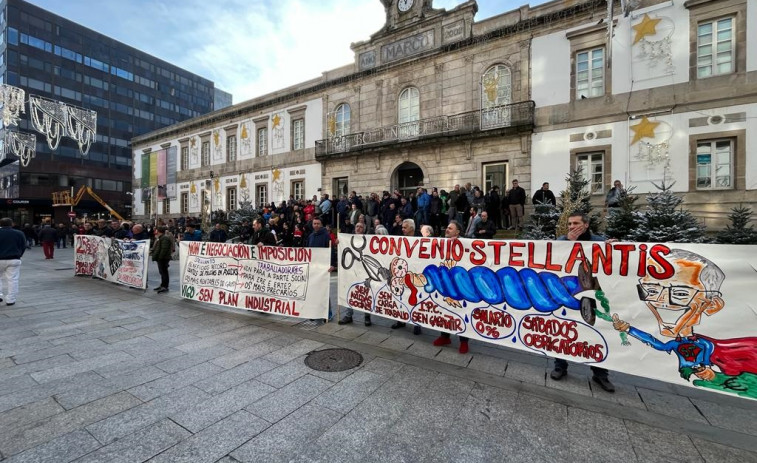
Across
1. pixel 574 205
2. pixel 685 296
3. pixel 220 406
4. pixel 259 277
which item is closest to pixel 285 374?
pixel 220 406

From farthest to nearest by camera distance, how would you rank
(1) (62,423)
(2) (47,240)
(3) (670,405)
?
(2) (47,240), (3) (670,405), (1) (62,423)

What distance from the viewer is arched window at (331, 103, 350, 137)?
20906mm

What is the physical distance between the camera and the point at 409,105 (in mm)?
18547

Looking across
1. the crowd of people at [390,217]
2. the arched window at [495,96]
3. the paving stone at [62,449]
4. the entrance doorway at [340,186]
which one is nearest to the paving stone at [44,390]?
the paving stone at [62,449]

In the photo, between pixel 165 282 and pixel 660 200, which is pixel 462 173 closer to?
pixel 660 200

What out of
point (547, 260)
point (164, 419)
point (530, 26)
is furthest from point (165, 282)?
point (530, 26)

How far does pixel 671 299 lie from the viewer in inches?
119

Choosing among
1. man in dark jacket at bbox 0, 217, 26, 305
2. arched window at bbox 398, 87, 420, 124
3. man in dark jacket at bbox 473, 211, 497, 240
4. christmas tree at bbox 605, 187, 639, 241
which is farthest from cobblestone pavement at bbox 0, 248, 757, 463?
arched window at bbox 398, 87, 420, 124

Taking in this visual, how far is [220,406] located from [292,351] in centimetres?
145

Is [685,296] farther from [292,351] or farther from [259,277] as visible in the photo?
[259,277]

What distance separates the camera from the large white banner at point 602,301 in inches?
110

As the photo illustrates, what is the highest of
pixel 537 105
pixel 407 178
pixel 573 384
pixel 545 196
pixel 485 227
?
pixel 537 105

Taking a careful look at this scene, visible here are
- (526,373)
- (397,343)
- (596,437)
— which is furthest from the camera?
(397,343)

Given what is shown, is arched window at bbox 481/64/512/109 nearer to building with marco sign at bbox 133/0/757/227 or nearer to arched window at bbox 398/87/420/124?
building with marco sign at bbox 133/0/757/227
